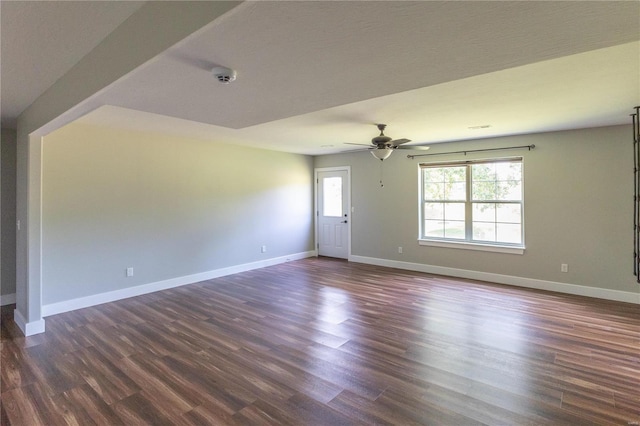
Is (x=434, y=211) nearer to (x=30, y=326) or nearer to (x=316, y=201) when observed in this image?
(x=316, y=201)

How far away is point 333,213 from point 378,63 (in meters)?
5.79

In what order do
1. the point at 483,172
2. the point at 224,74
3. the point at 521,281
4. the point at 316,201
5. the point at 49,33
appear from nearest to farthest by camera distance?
the point at 49,33
the point at 224,74
the point at 521,281
the point at 483,172
the point at 316,201

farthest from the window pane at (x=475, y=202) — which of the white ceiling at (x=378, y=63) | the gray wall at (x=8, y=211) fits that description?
the gray wall at (x=8, y=211)

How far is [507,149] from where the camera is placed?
17.1 feet

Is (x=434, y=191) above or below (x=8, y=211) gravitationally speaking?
above

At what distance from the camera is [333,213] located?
7633 millimetres

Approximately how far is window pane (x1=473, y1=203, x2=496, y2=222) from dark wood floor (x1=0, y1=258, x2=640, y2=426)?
1448 mm

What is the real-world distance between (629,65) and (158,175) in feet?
18.2

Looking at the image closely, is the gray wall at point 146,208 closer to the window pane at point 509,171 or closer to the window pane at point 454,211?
the window pane at point 454,211

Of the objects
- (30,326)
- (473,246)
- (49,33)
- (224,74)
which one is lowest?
(30,326)

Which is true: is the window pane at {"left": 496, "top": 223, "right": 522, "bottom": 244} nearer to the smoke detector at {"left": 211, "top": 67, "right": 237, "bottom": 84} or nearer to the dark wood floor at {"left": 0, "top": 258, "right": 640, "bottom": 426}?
the dark wood floor at {"left": 0, "top": 258, "right": 640, "bottom": 426}

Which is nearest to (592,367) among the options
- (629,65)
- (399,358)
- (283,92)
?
(399,358)

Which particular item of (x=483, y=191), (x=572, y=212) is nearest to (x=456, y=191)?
(x=483, y=191)

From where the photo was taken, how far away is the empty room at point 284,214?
1.71 metres
